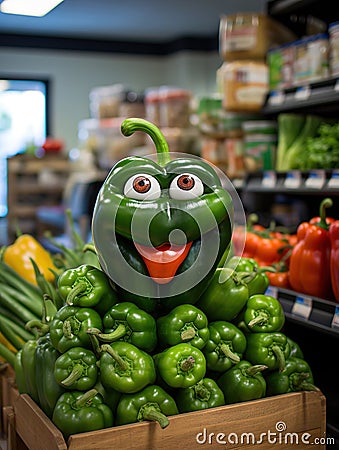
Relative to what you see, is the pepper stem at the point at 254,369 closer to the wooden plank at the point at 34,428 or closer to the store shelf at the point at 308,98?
the wooden plank at the point at 34,428

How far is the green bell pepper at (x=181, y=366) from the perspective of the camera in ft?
→ 4.08

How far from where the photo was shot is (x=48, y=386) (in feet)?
4.35

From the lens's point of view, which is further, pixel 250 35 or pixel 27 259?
pixel 250 35

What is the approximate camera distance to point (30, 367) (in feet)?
4.83

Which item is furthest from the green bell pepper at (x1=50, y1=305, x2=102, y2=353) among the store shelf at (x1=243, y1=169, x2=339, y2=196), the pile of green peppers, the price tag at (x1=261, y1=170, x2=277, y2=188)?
the price tag at (x1=261, y1=170, x2=277, y2=188)

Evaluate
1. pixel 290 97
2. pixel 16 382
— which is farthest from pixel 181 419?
pixel 290 97

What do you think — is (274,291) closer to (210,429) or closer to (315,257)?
(315,257)

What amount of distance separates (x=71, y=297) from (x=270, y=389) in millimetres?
484

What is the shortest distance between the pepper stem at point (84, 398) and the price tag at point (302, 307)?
82 cm

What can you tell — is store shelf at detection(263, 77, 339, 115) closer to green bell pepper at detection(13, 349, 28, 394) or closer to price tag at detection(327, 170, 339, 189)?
price tag at detection(327, 170, 339, 189)

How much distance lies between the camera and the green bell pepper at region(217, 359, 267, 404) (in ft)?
4.38

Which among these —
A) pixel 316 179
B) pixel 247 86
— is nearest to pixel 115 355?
pixel 316 179

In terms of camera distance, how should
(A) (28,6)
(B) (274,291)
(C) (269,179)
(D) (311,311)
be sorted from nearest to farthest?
(D) (311,311) < (B) (274,291) < (C) (269,179) < (A) (28,6)

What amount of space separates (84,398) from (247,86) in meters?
2.28
